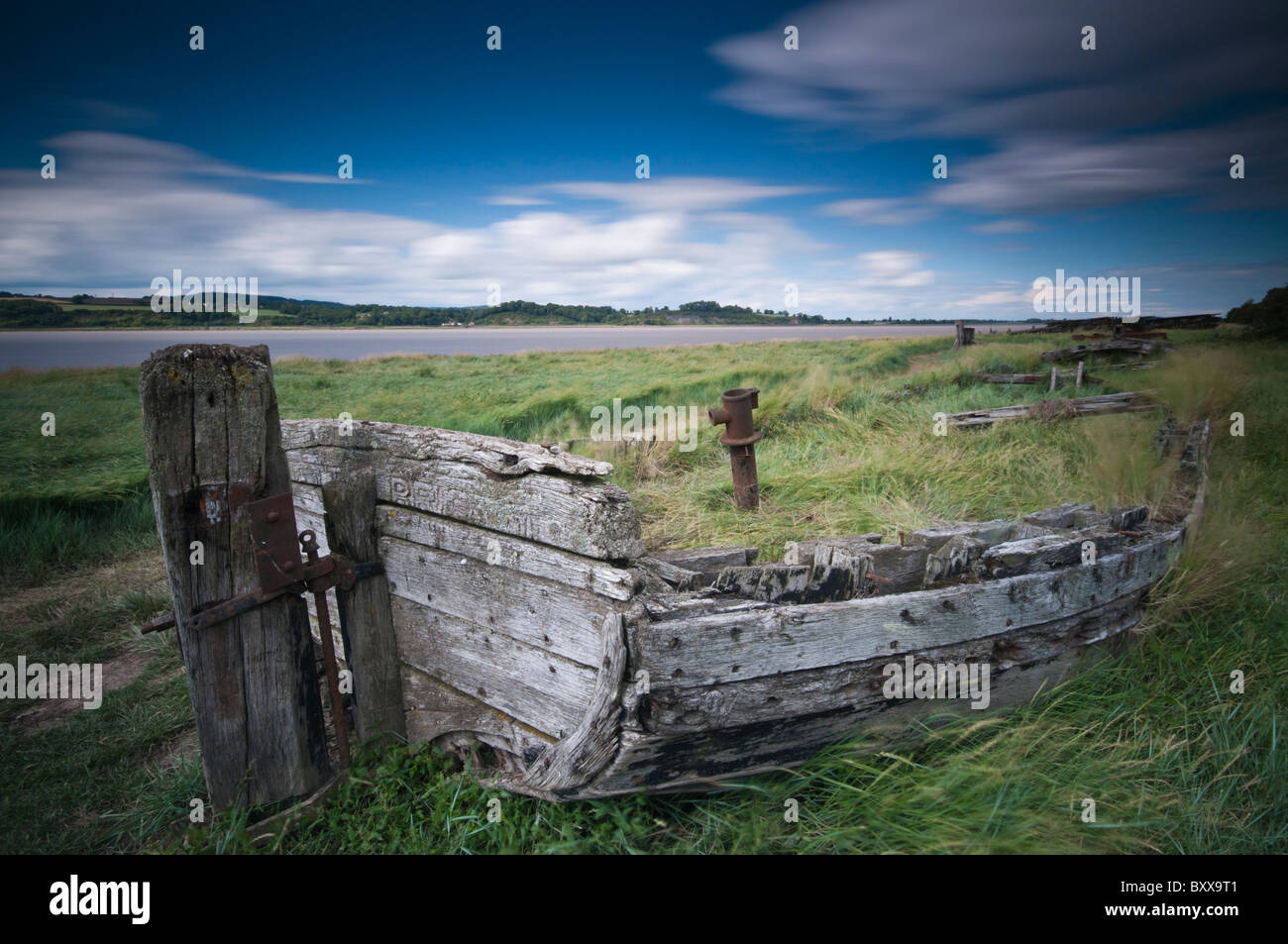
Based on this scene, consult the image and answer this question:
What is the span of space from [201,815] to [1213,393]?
36.1ft

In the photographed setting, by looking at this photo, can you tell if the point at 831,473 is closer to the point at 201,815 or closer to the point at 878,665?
the point at 878,665

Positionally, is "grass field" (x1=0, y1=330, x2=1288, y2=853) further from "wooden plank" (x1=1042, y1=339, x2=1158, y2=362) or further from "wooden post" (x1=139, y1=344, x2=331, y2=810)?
"wooden plank" (x1=1042, y1=339, x2=1158, y2=362)

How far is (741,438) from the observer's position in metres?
5.32

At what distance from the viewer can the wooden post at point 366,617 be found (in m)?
2.76

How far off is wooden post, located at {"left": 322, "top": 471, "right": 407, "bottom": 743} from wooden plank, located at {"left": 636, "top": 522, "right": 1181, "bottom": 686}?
1.46 m

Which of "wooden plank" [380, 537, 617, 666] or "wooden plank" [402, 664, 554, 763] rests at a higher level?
"wooden plank" [380, 537, 617, 666]

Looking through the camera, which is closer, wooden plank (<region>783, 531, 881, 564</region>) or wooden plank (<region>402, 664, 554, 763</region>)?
wooden plank (<region>402, 664, 554, 763</region>)

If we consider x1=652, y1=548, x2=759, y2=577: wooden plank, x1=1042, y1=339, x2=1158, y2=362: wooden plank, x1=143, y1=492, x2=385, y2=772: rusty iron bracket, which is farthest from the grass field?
x1=1042, y1=339, x2=1158, y2=362: wooden plank

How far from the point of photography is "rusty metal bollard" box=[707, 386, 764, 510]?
5266mm

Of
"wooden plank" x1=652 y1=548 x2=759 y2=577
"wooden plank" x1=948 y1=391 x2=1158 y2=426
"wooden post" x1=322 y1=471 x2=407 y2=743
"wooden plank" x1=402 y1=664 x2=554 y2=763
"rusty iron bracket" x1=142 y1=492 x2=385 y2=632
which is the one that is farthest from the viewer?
"wooden plank" x1=948 y1=391 x2=1158 y2=426

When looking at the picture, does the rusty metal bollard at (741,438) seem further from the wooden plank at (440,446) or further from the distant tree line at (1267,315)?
the distant tree line at (1267,315)

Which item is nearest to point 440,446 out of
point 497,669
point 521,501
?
point 521,501

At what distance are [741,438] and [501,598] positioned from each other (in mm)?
3217

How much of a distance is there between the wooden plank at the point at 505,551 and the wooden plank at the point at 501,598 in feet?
0.11
